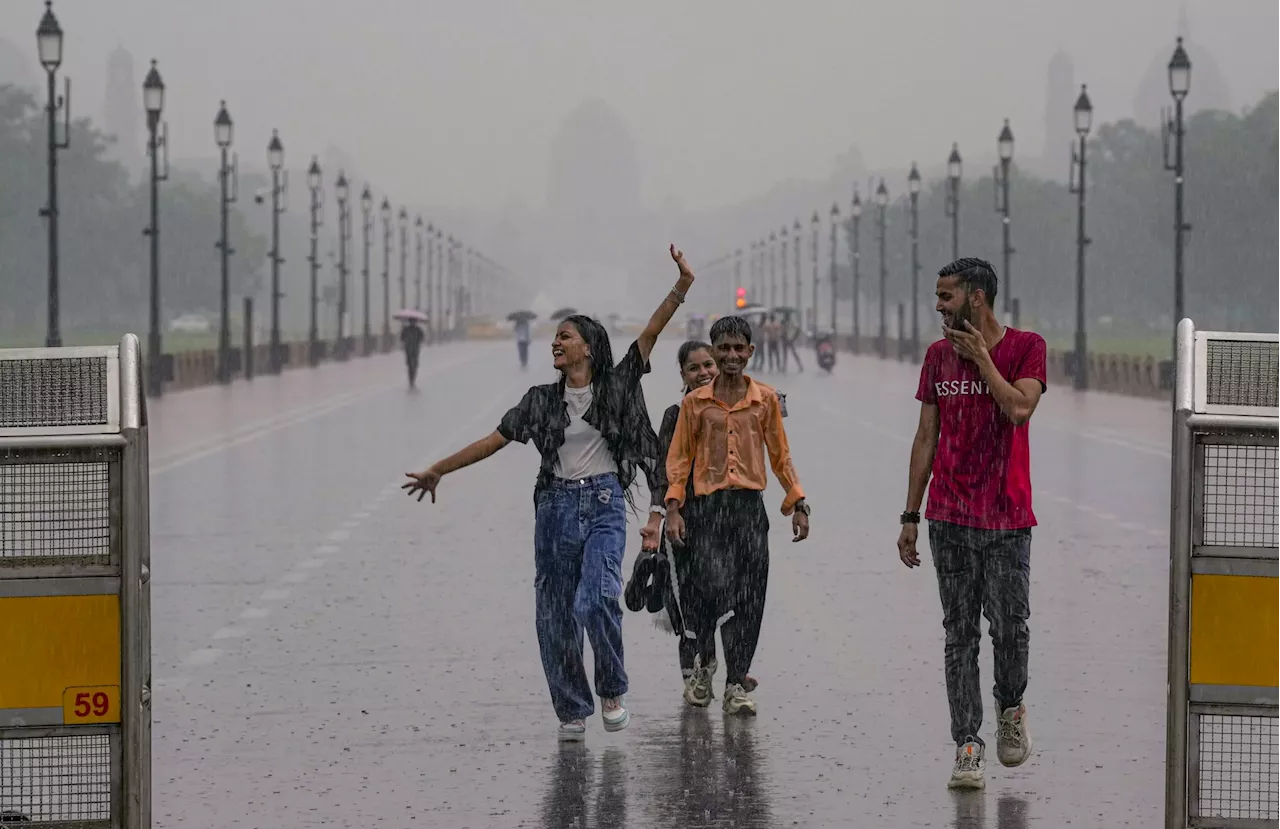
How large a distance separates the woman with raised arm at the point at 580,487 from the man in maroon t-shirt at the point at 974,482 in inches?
50.8

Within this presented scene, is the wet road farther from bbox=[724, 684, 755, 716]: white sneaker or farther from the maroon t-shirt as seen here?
the maroon t-shirt

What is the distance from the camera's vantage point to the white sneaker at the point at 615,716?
29.8 ft

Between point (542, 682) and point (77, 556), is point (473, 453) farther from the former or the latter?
point (77, 556)

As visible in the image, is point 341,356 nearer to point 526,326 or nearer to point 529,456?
point 526,326

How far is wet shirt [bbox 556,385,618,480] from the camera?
9086mm

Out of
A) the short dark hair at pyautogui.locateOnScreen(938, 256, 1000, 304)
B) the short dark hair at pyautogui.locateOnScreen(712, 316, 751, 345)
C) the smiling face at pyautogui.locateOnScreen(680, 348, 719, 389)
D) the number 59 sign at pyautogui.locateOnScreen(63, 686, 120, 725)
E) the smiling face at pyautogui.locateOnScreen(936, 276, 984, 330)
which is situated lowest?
the number 59 sign at pyautogui.locateOnScreen(63, 686, 120, 725)

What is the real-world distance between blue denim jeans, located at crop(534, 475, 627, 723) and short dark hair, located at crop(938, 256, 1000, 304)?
1.70 meters

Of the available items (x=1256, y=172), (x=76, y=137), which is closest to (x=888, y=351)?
(x=1256, y=172)

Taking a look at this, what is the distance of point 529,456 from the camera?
2830 centimetres

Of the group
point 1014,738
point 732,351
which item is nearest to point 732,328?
point 732,351

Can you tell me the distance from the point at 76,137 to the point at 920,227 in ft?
172

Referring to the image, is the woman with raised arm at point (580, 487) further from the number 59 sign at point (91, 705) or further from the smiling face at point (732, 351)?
the number 59 sign at point (91, 705)

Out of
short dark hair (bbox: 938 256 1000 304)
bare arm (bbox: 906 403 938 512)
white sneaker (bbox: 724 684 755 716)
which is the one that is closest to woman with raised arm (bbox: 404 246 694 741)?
white sneaker (bbox: 724 684 755 716)

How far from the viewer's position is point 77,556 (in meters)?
6.20
